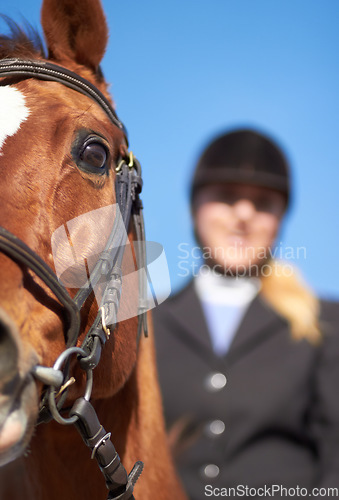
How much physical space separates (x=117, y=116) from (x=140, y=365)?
1.11m

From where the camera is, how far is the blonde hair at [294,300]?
290 centimetres

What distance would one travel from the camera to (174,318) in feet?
10.0

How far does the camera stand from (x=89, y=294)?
57.6 inches

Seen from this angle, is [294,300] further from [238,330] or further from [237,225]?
[237,225]

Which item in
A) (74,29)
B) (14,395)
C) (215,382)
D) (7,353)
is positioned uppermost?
(74,29)

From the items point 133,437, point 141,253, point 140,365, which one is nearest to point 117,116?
point 141,253

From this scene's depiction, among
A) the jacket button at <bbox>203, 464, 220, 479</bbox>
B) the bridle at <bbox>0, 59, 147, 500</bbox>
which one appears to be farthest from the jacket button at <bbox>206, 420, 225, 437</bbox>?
the bridle at <bbox>0, 59, 147, 500</bbox>

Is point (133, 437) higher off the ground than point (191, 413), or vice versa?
point (133, 437)

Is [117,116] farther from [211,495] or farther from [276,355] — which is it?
[211,495]

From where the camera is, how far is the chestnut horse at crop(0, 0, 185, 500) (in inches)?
45.1

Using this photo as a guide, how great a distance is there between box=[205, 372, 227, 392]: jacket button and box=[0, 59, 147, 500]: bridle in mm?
1004

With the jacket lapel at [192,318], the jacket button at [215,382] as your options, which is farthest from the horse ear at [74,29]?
the jacket button at [215,382]

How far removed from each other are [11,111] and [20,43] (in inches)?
24.7

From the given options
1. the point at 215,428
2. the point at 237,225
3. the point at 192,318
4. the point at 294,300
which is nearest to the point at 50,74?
the point at 192,318
